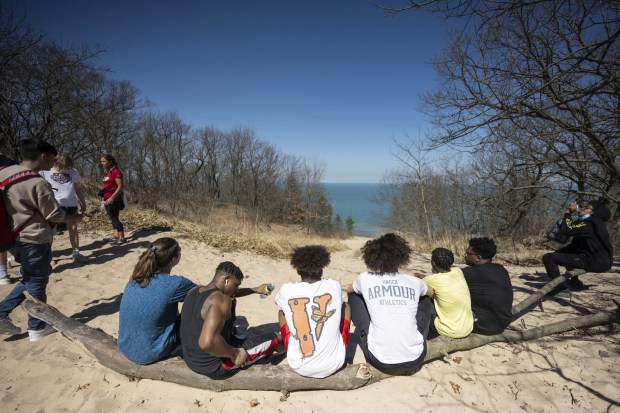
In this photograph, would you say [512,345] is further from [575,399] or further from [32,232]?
[32,232]

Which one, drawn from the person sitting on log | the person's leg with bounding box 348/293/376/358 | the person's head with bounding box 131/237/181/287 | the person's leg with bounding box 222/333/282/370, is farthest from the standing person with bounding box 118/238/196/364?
the person's leg with bounding box 348/293/376/358

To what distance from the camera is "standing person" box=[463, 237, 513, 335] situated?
3.03 meters

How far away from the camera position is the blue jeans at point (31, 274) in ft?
9.66

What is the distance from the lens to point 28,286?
10.0 feet

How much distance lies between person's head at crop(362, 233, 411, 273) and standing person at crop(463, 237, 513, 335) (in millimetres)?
947

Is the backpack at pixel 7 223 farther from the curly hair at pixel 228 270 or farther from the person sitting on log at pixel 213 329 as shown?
the curly hair at pixel 228 270

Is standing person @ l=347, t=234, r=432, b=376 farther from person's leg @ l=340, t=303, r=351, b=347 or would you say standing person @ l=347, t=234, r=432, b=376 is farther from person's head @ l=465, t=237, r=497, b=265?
person's head @ l=465, t=237, r=497, b=265

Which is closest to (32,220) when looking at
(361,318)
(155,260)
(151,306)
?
(155,260)

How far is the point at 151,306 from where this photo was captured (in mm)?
2441

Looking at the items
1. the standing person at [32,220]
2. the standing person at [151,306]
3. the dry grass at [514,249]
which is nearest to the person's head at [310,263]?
the standing person at [151,306]

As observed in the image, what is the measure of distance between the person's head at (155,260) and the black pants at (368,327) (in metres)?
1.98

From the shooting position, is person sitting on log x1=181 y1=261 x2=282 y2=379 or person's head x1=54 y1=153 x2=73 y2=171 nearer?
person sitting on log x1=181 y1=261 x2=282 y2=379

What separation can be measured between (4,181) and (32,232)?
577 mm

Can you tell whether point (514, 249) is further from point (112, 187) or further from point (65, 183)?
point (65, 183)
